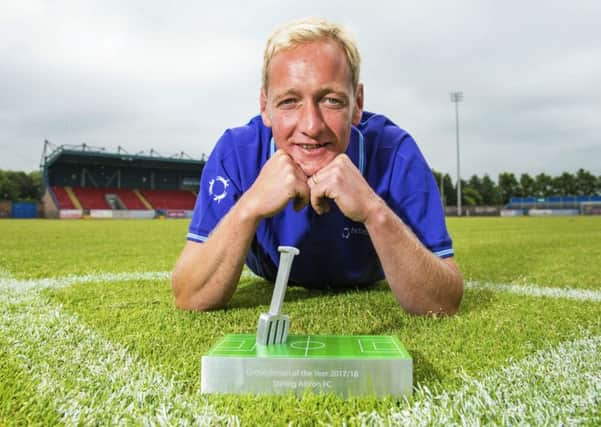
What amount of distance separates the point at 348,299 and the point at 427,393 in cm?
147

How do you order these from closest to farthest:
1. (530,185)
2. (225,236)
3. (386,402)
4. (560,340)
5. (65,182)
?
(386,402) → (560,340) → (225,236) → (65,182) → (530,185)

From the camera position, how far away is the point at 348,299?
8.93 feet

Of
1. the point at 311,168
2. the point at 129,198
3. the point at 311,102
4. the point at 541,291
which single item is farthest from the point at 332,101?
the point at 129,198

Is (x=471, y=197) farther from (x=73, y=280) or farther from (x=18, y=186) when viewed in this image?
(x=73, y=280)

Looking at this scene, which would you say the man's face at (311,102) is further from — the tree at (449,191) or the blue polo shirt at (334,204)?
the tree at (449,191)

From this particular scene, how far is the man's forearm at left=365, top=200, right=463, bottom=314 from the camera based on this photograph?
1894 mm

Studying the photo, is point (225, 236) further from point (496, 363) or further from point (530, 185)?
point (530, 185)

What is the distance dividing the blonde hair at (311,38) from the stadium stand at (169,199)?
45.2m

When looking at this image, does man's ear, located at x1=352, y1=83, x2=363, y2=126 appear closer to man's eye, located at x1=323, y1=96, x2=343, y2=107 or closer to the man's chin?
man's eye, located at x1=323, y1=96, x2=343, y2=107

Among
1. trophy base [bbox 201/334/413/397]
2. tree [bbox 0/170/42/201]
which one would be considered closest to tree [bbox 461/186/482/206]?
tree [bbox 0/170/42/201]

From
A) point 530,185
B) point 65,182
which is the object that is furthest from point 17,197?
point 530,185

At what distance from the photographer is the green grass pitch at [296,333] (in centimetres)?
114

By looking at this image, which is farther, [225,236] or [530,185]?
[530,185]

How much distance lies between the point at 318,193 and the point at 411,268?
511 millimetres
